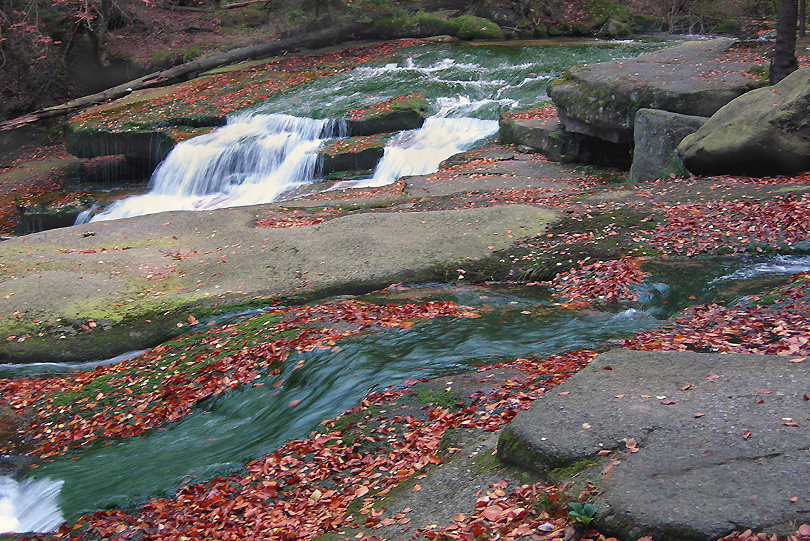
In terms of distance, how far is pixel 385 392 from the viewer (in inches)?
289

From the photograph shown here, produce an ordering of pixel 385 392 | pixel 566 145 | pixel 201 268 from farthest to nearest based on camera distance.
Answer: pixel 566 145
pixel 201 268
pixel 385 392

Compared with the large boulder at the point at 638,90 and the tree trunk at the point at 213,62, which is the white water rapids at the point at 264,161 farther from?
Result: the tree trunk at the point at 213,62

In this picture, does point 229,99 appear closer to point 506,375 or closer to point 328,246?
point 328,246

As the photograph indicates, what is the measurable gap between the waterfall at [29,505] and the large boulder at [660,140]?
42.1ft

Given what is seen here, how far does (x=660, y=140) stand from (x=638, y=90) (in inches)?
70.9

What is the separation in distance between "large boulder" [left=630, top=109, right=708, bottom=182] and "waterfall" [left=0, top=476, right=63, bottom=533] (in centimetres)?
1282

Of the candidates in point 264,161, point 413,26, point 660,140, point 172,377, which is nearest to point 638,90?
point 660,140

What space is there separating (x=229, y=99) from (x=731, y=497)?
25.1 metres


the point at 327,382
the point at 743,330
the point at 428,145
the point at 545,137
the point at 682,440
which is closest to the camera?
the point at 682,440

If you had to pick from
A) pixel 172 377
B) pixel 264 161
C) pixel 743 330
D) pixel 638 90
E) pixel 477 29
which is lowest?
pixel 172 377

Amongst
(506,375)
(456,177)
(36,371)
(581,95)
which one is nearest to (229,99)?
(456,177)

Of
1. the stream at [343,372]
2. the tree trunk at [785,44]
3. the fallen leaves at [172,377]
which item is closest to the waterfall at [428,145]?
the tree trunk at [785,44]

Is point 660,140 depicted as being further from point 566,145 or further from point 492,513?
point 492,513

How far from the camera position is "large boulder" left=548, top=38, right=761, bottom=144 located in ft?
50.6
